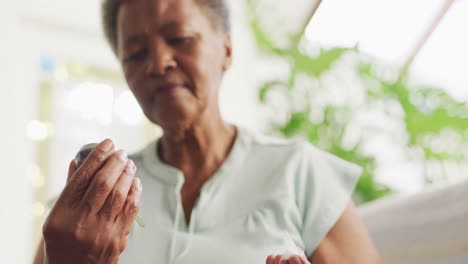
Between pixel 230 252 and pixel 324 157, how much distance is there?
9.6 inches

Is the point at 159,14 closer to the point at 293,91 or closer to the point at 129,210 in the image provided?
the point at 129,210

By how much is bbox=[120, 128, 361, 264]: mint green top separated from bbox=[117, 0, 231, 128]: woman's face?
11cm

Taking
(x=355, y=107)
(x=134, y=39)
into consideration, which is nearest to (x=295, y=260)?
(x=134, y=39)

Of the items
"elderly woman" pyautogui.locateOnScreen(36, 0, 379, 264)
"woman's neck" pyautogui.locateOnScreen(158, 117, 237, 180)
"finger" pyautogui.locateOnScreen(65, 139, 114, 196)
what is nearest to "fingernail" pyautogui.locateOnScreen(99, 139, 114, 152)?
"finger" pyautogui.locateOnScreen(65, 139, 114, 196)

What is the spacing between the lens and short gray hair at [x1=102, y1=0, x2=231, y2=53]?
943 mm

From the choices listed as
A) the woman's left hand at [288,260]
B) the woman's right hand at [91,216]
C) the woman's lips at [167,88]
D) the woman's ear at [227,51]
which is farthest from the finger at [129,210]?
the woman's ear at [227,51]

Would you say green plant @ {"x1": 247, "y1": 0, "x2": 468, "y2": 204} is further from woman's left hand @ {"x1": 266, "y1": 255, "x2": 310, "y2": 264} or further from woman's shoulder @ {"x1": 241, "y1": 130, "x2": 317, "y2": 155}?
woman's left hand @ {"x1": 266, "y1": 255, "x2": 310, "y2": 264}

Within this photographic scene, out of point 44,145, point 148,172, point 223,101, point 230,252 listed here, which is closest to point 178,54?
point 148,172

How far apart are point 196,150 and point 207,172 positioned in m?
0.04

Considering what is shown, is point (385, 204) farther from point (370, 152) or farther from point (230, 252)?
point (370, 152)

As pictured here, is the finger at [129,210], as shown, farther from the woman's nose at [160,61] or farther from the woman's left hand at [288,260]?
the woman's nose at [160,61]

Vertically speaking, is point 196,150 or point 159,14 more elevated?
point 159,14

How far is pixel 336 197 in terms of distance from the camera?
33.8 inches

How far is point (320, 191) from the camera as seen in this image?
2.82 ft
